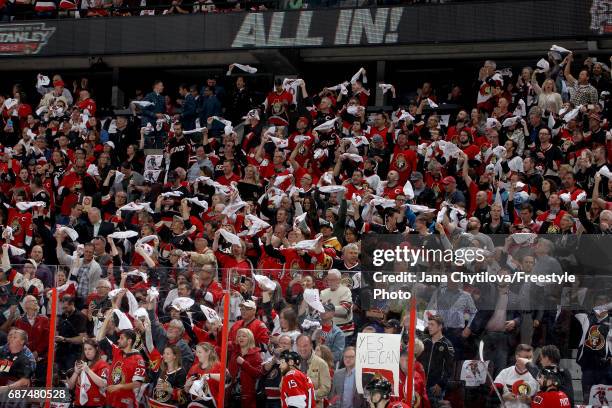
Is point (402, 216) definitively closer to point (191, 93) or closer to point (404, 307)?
point (404, 307)

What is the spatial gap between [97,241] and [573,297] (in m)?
6.67

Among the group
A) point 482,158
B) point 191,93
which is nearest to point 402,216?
point 482,158

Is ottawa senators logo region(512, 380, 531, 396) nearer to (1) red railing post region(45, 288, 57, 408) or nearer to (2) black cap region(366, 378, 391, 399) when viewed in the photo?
(2) black cap region(366, 378, 391, 399)

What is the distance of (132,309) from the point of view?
503 inches

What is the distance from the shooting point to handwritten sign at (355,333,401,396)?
37.9 ft

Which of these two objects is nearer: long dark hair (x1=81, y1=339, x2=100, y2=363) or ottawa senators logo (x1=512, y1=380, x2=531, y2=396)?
ottawa senators logo (x1=512, y1=380, x2=531, y2=396)

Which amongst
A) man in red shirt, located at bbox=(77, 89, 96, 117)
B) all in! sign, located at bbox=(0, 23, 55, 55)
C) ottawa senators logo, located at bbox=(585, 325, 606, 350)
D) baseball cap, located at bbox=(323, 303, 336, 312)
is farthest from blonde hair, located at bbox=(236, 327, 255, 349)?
all in! sign, located at bbox=(0, 23, 55, 55)

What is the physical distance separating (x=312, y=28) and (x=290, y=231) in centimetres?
688

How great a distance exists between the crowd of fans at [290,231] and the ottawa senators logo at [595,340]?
1 centimetres

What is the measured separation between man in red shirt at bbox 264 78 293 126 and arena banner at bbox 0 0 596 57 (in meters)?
1.13

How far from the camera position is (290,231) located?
1573cm

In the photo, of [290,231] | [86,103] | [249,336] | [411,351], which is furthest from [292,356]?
[86,103]

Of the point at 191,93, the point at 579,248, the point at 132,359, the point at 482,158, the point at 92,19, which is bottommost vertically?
the point at 132,359

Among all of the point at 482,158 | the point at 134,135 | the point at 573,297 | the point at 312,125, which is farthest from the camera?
the point at 134,135
